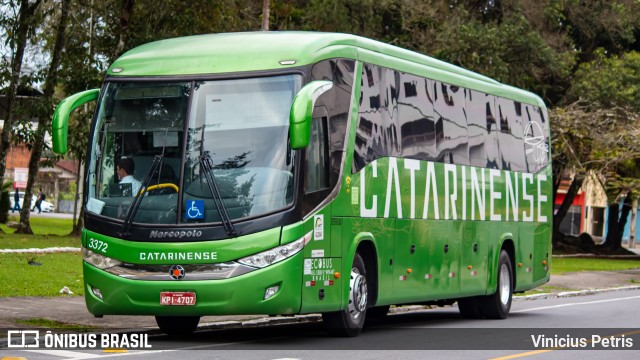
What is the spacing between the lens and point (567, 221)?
85.6 metres

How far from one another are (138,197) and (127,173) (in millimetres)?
357

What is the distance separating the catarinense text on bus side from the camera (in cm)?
1538

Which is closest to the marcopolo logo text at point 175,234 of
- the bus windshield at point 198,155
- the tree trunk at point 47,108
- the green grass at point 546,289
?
the bus windshield at point 198,155

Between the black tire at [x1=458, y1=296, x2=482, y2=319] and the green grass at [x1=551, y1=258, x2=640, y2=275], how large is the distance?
16.2 metres

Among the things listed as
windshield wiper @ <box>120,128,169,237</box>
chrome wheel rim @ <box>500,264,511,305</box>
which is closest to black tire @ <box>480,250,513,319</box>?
chrome wheel rim @ <box>500,264,511,305</box>

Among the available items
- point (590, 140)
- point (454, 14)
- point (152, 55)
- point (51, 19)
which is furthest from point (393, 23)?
point (152, 55)

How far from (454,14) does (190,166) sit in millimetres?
30322

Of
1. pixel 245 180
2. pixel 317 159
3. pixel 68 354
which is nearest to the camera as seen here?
pixel 68 354

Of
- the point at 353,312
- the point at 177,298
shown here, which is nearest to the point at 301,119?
the point at 177,298

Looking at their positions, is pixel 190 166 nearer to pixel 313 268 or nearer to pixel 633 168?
pixel 313 268

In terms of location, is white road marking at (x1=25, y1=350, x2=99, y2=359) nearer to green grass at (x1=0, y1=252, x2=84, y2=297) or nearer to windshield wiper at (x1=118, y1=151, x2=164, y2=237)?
windshield wiper at (x1=118, y1=151, x2=164, y2=237)

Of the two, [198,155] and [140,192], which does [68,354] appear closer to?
[140,192]

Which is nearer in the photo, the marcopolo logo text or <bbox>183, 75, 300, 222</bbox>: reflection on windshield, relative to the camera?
the marcopolo logo text

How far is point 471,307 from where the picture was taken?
792 inches
